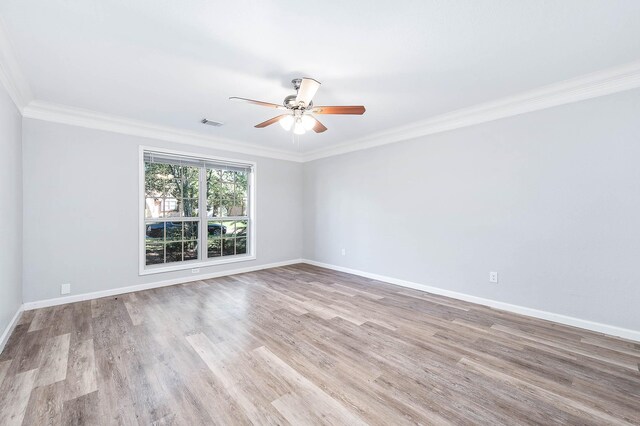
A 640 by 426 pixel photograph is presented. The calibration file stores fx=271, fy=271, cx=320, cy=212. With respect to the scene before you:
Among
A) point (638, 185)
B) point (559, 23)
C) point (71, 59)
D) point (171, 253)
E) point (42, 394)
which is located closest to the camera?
point (42, 394)

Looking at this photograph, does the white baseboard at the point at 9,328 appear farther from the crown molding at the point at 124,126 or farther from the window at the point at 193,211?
the crown molding at the point at 124,126

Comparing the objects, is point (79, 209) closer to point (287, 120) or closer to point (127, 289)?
point (127, 289)

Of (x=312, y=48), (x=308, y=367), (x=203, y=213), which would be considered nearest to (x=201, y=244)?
(x=203, y=213)

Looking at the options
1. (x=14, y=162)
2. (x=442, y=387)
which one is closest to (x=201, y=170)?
(x=14, y=162)

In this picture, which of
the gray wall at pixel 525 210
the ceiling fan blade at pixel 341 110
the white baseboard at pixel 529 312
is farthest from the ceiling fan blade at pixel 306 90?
the white baseboard at pixel 529 312

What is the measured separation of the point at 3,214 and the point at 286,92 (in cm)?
284

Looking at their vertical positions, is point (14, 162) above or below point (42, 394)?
above

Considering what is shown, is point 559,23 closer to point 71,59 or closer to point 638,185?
point 638,185

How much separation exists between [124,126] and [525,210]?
5.32m

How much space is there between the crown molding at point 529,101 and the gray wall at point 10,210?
4.34 metres

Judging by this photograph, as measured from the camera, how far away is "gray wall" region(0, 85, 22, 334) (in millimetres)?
2414

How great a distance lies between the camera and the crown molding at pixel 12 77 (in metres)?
2.08

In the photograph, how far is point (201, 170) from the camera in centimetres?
472

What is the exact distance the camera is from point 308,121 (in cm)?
282
